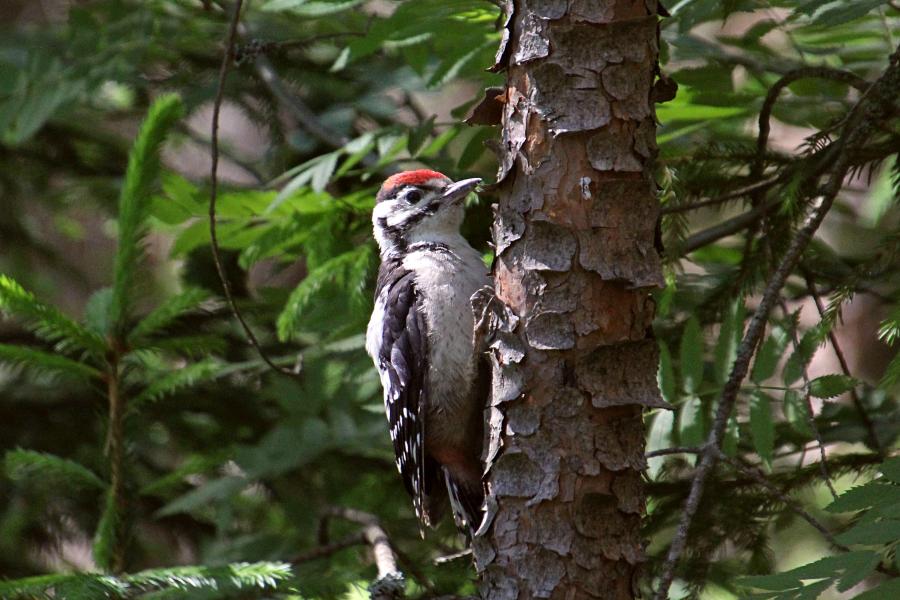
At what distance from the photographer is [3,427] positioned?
560 centimetres

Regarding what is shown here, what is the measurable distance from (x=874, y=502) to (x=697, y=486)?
0.42m

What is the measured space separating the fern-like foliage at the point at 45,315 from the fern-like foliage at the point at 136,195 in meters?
0.11

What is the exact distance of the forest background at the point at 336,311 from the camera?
11.0 feet

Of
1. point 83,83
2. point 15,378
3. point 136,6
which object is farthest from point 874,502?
point 15,378

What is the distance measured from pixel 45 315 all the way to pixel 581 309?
2030 millimetres

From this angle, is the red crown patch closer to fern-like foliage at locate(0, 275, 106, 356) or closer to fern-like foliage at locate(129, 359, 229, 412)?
fern-like foliage at locate(129, 359, 229, 412)

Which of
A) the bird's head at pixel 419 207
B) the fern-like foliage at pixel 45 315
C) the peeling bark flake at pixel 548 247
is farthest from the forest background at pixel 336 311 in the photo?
the peeling bark flake at pixel 548 247

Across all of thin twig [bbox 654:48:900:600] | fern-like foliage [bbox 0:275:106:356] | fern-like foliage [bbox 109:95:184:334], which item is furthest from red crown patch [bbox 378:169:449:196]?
thin twig [bbox 654:48:900:600]

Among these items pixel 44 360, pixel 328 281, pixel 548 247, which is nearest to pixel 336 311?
pixel 328 281

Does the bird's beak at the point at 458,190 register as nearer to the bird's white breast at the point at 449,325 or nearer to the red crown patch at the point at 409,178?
the red crown patch at the point at 409,178

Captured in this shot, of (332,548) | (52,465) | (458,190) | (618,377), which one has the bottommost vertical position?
(332,548)

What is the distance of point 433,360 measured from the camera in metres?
4.06

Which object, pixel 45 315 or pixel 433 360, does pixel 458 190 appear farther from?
pixel 45 315

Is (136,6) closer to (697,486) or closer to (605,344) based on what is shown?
(605,344)
